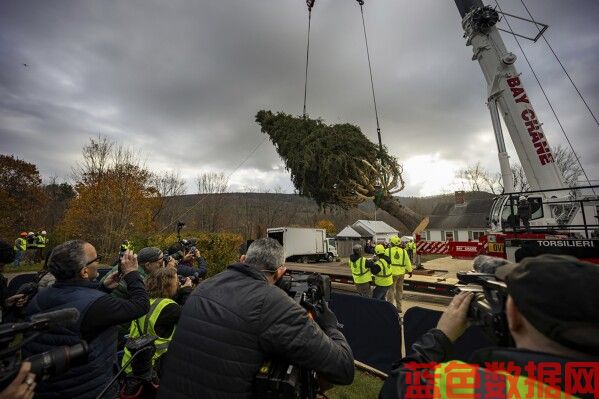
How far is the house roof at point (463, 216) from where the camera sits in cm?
3777

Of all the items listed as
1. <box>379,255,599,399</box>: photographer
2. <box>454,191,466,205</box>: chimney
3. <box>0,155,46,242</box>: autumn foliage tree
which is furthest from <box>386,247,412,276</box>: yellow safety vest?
<box>454,191,466,205</box>: chimney

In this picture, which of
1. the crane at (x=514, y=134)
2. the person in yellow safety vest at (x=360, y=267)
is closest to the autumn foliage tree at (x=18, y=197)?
the person in yellow safety vest at (x=360, y=267)

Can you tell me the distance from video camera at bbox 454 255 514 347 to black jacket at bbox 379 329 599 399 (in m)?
0.21

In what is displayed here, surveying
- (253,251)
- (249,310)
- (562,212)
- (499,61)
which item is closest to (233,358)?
(249,310)

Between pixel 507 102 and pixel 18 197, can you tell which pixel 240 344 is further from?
pixel 18 197

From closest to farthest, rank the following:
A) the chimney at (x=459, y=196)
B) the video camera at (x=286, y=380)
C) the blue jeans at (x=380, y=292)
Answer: the video camera at (x=286, y=380) → the blue jeans at (x=380, y=292) → the chimney at (x=459, y=196)

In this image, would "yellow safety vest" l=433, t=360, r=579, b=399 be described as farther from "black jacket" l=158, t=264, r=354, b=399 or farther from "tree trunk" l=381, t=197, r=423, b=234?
"tree trunk" l=381, t=197, r=423, b=234

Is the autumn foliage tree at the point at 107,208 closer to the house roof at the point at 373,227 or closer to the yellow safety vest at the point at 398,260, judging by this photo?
the yellow safety vest at the point at 398,260

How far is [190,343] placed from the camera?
1.73 m

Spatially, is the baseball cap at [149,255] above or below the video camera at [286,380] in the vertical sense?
above

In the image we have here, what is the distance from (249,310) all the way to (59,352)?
1.02m

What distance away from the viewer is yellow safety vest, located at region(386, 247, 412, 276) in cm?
836

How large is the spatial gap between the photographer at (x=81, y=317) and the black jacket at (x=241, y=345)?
926mm

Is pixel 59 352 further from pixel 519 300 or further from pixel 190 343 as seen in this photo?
pixel 519 300
